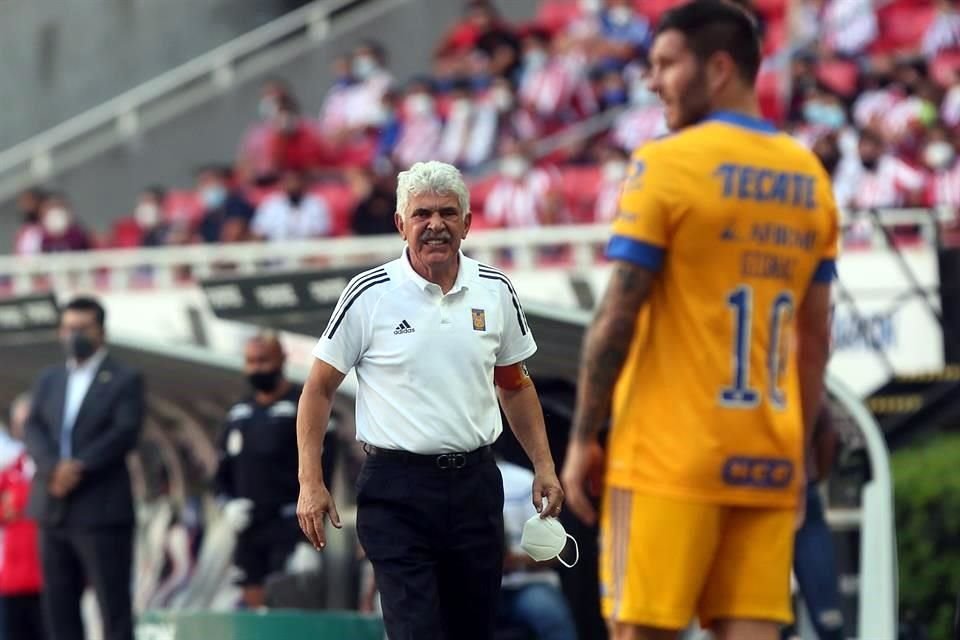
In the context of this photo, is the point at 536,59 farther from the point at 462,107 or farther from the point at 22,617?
the point at 22,617

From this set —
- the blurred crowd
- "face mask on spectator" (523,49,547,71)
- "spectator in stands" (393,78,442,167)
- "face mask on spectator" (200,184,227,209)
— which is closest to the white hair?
the blurred crowd

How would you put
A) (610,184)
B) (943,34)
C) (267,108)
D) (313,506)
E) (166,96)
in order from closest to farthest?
(313,506), (610,184), (943,34), (267,108), (166,96)

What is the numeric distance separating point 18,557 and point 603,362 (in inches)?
338

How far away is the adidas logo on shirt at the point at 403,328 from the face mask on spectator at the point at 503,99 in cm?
1352

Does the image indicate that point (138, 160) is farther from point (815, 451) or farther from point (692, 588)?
point (692, 588)

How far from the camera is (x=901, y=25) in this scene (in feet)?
66.8

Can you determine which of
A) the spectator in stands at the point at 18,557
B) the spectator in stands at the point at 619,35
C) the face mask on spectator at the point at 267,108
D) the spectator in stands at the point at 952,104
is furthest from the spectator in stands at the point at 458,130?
the spectator in stands at the point at 18,557

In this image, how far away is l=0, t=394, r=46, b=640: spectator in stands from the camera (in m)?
13.2

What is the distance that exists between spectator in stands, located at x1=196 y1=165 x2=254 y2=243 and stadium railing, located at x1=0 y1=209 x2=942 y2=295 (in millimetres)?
822

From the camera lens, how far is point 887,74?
18172 mm

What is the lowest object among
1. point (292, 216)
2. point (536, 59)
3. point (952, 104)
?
point (292, 216)

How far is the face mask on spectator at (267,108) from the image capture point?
2348 cm

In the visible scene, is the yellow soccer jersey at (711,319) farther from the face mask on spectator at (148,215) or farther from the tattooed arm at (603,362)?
the face mask on spectator at (148,215)

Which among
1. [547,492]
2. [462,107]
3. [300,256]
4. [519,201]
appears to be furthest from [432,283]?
[462,107]
